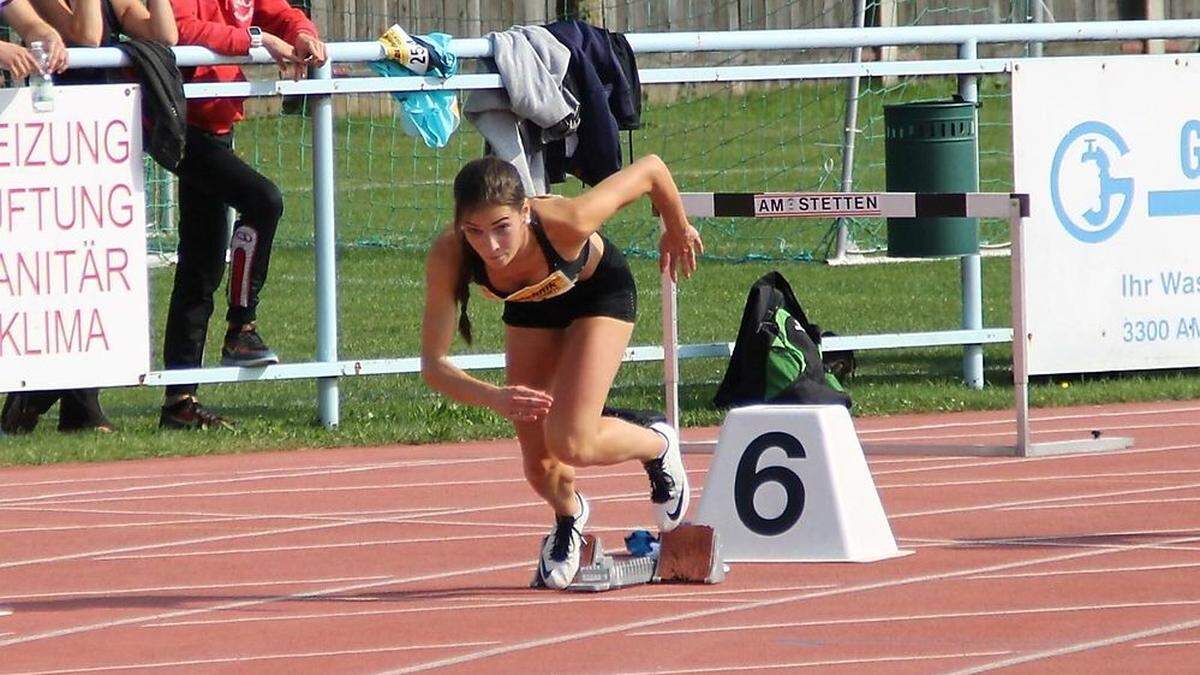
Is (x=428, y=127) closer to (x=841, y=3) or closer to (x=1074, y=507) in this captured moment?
(x=1074, y=507)

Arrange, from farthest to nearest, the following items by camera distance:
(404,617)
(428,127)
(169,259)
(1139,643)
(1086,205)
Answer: (169,259) < (1086,205) < (428,127) < (404,617) < (1139,643)

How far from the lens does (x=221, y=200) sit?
11.2 metres

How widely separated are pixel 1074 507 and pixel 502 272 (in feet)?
9.00

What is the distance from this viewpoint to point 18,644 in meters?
6.99

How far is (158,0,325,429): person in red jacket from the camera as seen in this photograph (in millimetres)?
11117

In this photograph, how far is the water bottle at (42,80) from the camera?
10516mm

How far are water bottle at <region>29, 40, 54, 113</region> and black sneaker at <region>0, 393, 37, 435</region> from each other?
Answer: 1.53m

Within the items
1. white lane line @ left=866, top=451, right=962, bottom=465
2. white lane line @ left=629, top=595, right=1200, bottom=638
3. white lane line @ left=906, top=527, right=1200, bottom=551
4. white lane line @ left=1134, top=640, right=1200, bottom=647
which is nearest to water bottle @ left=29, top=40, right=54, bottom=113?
white lane line @ left=866, top=451, right=962, bottom=465

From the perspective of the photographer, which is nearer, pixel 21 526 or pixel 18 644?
pixel 18 644

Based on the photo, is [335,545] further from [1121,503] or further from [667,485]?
[1121,503]

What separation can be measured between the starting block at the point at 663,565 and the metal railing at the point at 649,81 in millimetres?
3871

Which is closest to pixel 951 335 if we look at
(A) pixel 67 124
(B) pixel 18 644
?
(A) pixel 67 124

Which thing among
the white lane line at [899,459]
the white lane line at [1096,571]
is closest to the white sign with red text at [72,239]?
the white lane line at [899,459]

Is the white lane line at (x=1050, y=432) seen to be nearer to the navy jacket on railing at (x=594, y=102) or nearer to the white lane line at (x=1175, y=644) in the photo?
the navy jacket on railing at (x=594, y=102)
